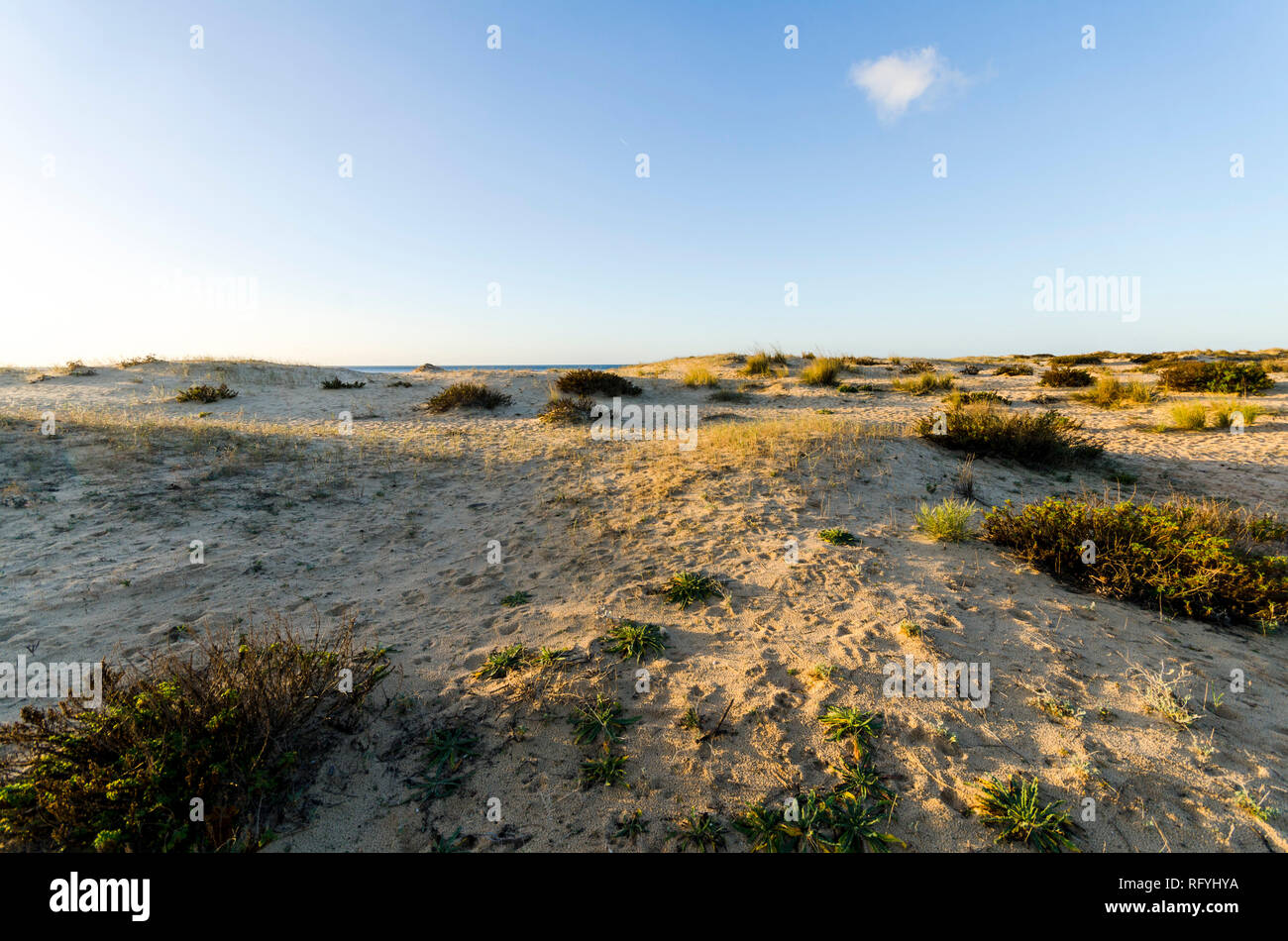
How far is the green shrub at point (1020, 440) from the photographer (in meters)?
9.90

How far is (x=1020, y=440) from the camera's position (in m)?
9.87

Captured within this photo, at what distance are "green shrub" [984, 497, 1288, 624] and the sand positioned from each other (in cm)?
30

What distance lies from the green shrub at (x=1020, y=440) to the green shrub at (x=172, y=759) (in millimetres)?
11232

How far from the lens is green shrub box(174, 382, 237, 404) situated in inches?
616

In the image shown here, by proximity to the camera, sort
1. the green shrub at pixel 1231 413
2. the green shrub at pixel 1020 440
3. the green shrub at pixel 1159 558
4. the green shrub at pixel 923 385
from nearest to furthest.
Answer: the green shrub at pixel 1159 558
the green shrub at pixel 1020 440
the green shrub at pixel 1231 413
the green shrub at pixel 923 385

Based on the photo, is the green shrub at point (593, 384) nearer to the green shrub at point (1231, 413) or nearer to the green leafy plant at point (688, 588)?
the green leafy plant at point (688, 588)

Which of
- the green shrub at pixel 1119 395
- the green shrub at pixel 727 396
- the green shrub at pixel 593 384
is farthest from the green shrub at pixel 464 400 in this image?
the green shrub at pixel 1119 395

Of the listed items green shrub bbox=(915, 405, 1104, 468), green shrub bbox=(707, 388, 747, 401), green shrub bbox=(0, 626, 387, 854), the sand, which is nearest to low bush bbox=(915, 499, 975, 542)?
the sand

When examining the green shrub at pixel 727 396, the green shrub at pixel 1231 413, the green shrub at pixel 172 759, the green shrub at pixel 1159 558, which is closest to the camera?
the green shrub at pixel 172 759

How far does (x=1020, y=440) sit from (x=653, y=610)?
9.07 m

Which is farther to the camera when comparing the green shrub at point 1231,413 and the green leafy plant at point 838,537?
the green shrub at point 1231,413

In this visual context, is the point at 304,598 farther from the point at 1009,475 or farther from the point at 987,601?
the point at 1009,475

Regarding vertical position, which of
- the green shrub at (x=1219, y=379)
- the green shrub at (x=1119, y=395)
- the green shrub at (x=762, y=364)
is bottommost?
the green shrub at (x=1119, y=395)
